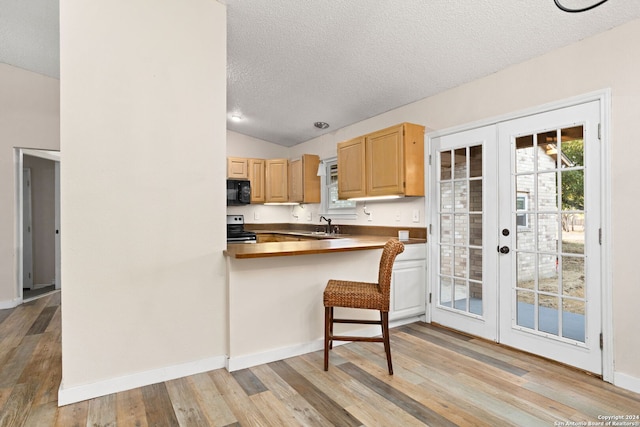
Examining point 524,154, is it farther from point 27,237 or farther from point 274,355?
point 27,237

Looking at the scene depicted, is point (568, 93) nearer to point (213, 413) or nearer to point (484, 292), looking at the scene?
point (484, 292)

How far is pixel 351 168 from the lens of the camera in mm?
4289

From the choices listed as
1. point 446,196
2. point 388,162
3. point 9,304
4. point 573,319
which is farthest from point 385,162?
point 9,304

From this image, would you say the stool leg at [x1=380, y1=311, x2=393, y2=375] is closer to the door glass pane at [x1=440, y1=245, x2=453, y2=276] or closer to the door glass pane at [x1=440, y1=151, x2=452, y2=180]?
the door glass pane at [x1=440, y1=245, x2=453, y2=276]

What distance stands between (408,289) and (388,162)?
53.6 inches

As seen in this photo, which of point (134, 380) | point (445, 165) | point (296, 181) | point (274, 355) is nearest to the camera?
point (134, 380)

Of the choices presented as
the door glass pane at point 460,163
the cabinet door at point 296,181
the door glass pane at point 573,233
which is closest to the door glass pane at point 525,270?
the door glass pane at point 573,233

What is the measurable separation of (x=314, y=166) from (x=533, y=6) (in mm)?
3614

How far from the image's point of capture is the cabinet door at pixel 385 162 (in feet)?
11.9

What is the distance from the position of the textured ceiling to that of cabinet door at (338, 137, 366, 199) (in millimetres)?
462

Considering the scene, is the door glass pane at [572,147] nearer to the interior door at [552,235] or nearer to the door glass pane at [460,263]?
the interior door at [552,235]

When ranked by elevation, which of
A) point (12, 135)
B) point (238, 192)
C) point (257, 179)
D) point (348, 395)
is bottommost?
point (348, 395)

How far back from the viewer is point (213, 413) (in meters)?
1.98

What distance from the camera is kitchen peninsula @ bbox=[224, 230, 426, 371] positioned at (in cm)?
256
